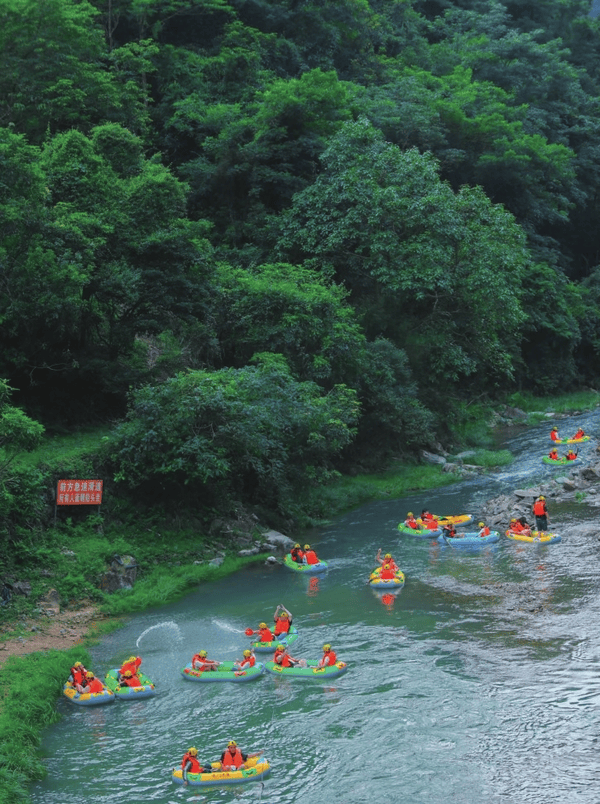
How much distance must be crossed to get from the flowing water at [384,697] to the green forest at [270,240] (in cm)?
504

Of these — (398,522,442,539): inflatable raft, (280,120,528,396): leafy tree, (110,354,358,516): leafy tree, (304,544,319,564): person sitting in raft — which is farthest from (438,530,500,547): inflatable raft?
(280,120,528,396): leafy tree

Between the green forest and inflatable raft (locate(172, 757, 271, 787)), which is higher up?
the green forest

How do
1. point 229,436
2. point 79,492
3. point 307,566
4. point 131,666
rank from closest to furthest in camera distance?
1. point 131,666
2. point 79,492
3. point 307,566
4. point 229,436

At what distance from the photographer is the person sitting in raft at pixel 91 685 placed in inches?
707

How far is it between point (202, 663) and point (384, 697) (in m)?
4.13

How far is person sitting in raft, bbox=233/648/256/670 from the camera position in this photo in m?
18.8

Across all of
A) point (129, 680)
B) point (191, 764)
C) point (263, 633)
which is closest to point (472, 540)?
point (263, 633)

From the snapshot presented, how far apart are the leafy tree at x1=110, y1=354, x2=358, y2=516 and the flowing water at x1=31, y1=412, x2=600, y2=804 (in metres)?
3.46

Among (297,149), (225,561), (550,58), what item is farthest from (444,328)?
(550,58)

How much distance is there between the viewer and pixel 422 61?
2371 inches

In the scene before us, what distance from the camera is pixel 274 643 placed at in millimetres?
19828

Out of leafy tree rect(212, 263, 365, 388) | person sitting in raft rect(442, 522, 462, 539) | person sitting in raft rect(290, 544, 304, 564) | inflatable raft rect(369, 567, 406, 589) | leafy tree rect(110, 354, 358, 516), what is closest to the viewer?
inflatable raft rect(369, 567, 406, 589)

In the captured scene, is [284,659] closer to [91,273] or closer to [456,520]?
[456,520]

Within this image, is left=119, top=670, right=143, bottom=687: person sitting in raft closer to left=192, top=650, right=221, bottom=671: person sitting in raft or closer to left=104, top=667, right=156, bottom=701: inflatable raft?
left=104, top=667, right=156, bottom=701: inflatable raft
